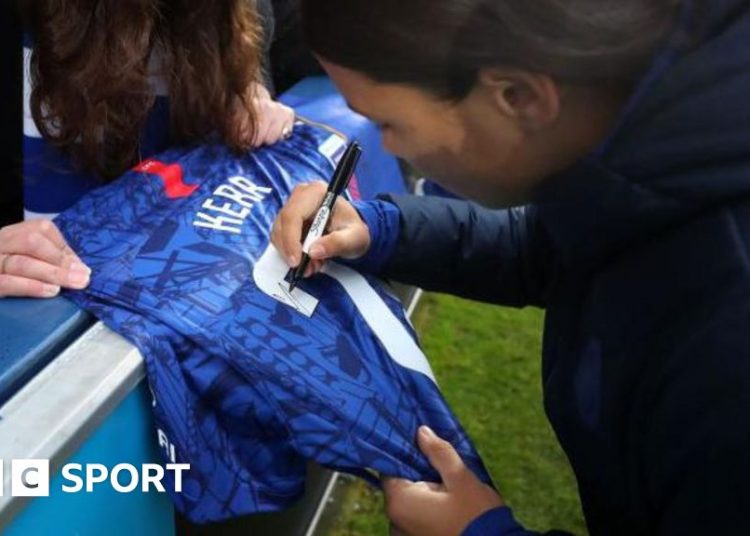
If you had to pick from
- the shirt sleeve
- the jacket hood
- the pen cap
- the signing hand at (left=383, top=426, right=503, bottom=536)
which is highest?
the jacket hood

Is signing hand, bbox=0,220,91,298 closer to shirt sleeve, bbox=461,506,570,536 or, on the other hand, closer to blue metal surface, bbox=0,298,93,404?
blue metal surface, bbox=0,298,93,404

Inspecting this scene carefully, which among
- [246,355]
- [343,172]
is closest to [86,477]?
[246,355]

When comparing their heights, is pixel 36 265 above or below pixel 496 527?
above

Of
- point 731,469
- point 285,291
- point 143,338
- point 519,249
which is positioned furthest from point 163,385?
point 731,469

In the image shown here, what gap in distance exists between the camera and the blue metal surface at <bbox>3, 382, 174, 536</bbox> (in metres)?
0.88

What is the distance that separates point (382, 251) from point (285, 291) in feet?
0.45

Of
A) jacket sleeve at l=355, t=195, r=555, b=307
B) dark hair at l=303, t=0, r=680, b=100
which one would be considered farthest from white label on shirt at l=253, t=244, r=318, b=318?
dark hair at l=303, t=0, r=680, b=100

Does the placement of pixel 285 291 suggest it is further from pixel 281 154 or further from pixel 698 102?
pixel 698 102

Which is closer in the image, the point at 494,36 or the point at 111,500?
the point at 494,36

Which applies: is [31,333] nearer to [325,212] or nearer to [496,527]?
[325,212]

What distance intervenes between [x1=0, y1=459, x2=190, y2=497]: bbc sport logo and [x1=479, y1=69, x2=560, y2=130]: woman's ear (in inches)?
18.8

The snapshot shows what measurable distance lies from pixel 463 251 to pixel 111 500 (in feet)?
1.59

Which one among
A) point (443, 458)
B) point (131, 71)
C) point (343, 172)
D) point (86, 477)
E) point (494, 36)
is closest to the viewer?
point (494, 36)

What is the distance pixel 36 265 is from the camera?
1.03 metres
